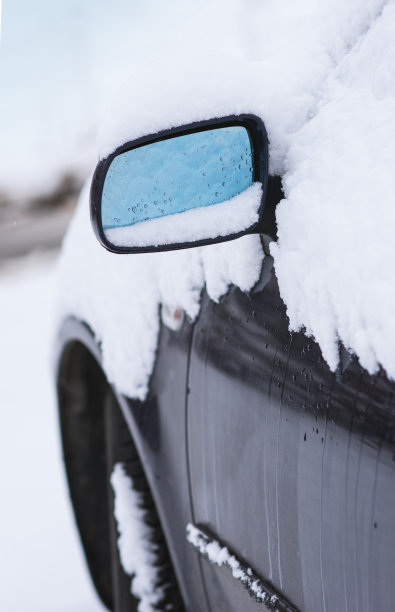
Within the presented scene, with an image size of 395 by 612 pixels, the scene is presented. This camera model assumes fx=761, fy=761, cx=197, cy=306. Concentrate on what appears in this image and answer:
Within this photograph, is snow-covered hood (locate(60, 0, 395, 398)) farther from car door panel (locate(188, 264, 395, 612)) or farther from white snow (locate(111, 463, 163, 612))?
white snow (locate(111, 463, 163, 612))

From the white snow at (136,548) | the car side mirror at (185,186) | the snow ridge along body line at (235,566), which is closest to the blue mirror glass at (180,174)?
the car side mirror at (185,186)

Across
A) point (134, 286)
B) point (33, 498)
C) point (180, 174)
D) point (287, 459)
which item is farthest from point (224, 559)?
point (33, 498)

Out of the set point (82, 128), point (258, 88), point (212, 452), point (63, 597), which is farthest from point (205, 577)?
point (82, 128)

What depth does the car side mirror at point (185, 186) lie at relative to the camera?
49.8 inches

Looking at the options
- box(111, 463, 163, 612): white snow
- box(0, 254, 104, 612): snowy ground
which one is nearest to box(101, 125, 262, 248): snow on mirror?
box(111, 463, 163, 612): white snow

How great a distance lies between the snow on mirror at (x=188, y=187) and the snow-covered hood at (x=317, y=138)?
0.14 feet

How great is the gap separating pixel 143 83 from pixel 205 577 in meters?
1.09

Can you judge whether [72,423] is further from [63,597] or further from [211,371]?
[211,371]

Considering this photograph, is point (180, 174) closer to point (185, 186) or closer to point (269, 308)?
point (185, 186)

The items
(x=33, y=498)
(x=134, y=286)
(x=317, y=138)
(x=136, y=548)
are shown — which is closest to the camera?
(x=317, y=138)

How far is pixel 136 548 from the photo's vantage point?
2117 mm

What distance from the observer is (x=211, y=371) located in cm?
158

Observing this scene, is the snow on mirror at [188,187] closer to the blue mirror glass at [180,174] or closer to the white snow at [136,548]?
the blue mirror glass at [180,174]

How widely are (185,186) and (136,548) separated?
1.21 meters
